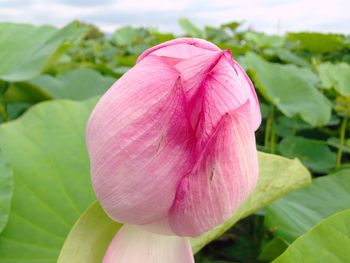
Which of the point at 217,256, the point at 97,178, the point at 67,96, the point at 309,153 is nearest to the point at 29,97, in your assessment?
the point at 67,96

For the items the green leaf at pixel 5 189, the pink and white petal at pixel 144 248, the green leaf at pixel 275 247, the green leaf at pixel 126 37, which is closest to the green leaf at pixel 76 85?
the green leaf at pixel 5 189

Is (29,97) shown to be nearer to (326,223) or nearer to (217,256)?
(217,256)

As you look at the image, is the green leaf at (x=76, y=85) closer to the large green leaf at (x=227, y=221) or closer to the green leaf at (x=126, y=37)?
the large green leaf at (x=227, y=221)

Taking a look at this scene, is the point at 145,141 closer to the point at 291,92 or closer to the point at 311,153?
the point at 311,153

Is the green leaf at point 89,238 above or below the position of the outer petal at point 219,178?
below

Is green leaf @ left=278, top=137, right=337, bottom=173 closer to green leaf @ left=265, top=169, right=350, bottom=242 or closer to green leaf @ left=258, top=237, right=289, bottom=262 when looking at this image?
green leaf @ left=265, top=169, right=350, bottom=242
